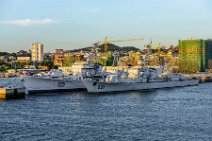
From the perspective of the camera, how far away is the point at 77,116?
30078 millimetres

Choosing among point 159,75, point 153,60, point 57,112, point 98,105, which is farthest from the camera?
point 153,60

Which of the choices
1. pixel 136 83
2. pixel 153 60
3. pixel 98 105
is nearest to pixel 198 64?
pixel 153 60

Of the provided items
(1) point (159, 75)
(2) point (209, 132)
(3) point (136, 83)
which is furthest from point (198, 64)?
(2) point (209, 132)

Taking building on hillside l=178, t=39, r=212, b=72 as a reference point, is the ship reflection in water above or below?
below

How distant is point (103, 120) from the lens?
92.2ft

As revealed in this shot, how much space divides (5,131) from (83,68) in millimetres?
32616

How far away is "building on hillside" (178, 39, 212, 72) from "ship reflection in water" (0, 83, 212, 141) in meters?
87.7

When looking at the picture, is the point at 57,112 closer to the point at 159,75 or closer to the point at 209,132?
the point at 209,132

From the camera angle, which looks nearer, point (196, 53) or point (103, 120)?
point (103, 120)

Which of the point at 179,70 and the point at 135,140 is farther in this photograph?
the point at 179,70

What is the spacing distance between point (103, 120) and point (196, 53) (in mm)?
100090

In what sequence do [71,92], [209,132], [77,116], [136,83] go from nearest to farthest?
[209,132] < [77,116] < [71,92] < [136,83]

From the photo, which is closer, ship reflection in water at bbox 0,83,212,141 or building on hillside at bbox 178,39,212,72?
ship reflection in water at bbox 0,83,212,141

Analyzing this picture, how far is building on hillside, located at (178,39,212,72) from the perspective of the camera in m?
124
